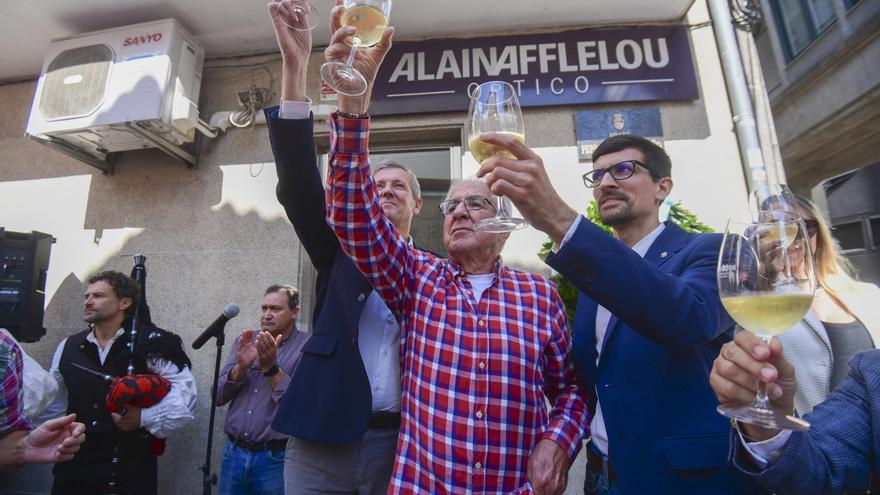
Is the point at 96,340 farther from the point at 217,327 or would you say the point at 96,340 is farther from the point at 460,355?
the point at 460,355

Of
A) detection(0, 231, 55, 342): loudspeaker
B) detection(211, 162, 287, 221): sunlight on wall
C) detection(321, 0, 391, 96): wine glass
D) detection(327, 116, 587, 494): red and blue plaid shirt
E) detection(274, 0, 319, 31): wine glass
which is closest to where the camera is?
detection(321, 0, 391, 96): wine glass

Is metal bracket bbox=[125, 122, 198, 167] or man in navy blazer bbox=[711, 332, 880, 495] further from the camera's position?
metal bracket bbox=[125, 122, 198, 167]

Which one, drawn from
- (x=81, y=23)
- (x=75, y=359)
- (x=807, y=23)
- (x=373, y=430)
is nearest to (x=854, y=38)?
(x=807, y=23)

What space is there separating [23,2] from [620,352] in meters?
5.12

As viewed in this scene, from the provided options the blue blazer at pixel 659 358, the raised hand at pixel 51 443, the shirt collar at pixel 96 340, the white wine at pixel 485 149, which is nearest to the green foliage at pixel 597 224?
the blue blazer at pixel 659 358

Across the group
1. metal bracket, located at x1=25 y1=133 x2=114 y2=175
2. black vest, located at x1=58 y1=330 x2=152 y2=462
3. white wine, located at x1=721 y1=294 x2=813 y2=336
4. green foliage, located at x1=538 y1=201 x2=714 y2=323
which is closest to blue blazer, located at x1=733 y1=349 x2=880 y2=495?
white wine, located at x1=721 y1=294 x2=813 y2=336

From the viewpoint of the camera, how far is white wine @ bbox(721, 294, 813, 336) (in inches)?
33.6

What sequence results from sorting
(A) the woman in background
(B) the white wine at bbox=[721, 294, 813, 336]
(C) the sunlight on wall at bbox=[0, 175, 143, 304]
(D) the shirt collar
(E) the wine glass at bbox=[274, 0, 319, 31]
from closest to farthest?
1. (B) the white wine at bbox=[721, 294, 813, 336]
2. (E) the wine glass at bbox=[274, 0, 319, 31]
3. (A) the woman in background
4. (D) the shirt collar
5. (C) the sunlight on wall at bbox=[0, 175, 143, 304]

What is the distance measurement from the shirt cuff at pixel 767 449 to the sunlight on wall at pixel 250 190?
3.81 m

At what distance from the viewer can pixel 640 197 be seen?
174cm

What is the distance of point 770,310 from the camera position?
2.82 feet

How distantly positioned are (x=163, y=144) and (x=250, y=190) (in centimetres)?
78

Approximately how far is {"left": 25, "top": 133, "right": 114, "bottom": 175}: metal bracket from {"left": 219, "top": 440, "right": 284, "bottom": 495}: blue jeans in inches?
119

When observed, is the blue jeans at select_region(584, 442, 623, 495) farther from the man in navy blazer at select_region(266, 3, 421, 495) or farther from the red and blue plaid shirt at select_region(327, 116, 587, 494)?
the man in navy blazer at select_region(266, 3, 421, 495)
